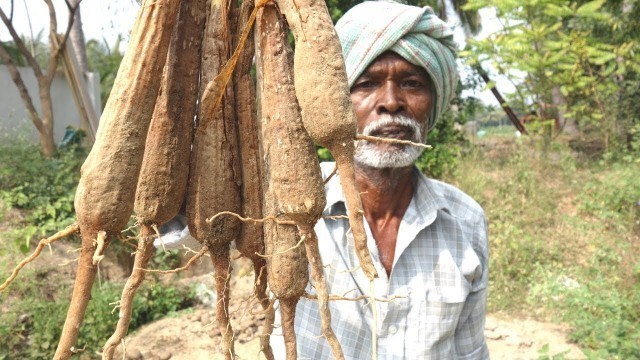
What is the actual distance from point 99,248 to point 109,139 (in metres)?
0.21

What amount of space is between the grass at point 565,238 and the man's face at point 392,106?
1991 mm

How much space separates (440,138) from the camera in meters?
7.45

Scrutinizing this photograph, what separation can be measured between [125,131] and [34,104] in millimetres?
9555

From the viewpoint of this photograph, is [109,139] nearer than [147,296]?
Yes

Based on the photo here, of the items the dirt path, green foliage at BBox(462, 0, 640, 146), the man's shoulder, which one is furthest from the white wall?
the man's shoulder

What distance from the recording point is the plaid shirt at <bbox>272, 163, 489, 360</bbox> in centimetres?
179

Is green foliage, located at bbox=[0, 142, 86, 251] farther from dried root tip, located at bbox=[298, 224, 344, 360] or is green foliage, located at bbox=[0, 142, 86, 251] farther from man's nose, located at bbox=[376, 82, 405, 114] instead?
dried root tip, located at bbox=[298, 224, 344, 360]

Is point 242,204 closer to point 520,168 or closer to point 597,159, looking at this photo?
point 520,168

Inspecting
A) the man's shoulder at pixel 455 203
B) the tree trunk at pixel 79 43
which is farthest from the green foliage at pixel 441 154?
the tree trunk at pixel 79 43

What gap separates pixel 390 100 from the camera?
1706mm

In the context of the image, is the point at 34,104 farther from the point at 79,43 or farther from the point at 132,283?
the point at 132,283

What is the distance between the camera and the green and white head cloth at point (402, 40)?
5.56ft

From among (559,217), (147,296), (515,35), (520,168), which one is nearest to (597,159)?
(520,168)

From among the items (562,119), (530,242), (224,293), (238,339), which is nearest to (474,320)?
(224,293)
